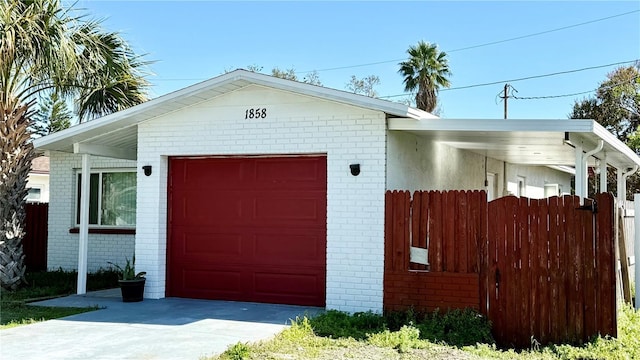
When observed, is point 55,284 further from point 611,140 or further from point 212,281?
point 611,140

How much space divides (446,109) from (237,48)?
1261cm

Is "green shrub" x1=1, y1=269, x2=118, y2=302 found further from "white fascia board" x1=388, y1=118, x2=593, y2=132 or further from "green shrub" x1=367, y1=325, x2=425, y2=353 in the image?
"white fascia board" x1=388, y1=118, x2=593, y2=132

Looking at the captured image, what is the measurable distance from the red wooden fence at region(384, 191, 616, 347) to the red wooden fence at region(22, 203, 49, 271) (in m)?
10.2

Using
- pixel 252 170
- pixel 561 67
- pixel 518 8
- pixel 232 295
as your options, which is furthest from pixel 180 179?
pixel 561 67

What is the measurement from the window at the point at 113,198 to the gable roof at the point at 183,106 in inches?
106

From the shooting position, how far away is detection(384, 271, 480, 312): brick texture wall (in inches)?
333

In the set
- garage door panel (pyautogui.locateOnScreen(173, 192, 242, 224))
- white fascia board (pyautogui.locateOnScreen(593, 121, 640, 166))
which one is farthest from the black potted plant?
white fascia board (pyautogui.locateOnScreen(593, 121, 640, 166))

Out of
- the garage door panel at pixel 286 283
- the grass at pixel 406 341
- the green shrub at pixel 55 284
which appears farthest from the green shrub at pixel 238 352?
the green shrub at pixel 55 284

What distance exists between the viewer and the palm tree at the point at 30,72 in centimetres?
1105

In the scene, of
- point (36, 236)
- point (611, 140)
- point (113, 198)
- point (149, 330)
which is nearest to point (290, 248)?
point (149, 330)

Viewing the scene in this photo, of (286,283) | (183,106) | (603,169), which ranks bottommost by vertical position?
(286,283)

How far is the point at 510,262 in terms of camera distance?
8258mm

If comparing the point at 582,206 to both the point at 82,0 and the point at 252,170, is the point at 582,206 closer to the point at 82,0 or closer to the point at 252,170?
the point at 252,170

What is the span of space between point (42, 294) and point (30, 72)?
13.0 ft
